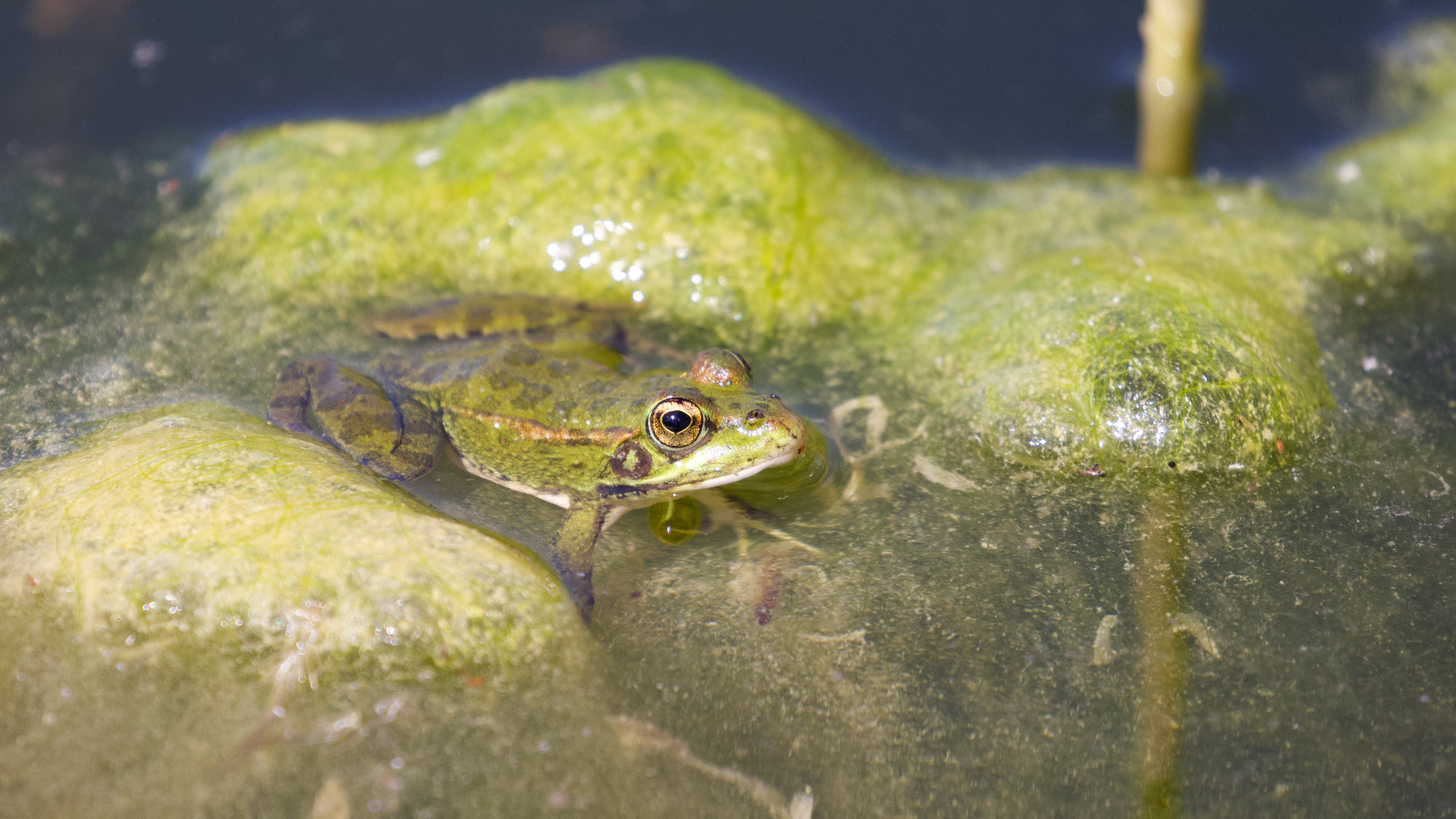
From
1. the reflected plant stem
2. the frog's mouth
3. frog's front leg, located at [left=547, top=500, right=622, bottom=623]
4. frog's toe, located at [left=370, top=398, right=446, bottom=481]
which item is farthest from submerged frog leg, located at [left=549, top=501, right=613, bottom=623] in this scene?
the reflected plant stem

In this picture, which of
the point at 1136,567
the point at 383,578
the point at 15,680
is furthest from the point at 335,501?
the point at 1136,567

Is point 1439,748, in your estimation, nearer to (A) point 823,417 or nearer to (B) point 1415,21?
(A) point 823,417

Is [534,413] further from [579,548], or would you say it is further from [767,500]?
[767,500]

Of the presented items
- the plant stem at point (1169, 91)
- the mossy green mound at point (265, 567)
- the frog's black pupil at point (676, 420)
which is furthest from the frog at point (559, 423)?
the plant stem at point (1169, 91)

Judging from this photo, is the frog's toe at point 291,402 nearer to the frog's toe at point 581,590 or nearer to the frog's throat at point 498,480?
the frog's throat at point 498,480

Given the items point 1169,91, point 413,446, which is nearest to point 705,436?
point 413,446

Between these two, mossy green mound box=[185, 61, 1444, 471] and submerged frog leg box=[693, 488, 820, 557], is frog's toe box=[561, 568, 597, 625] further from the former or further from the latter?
mossy green mound box=[185, 61, 1444, 471]
